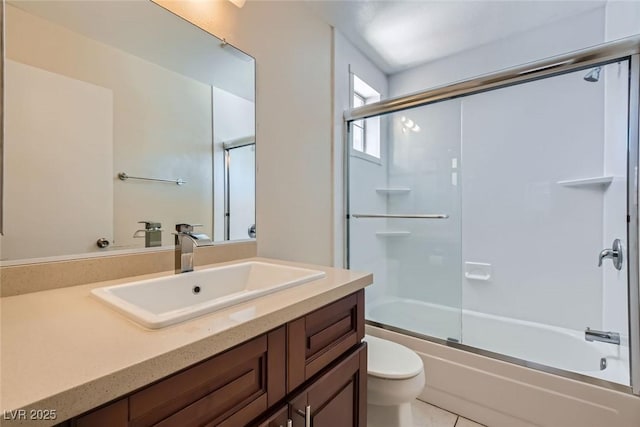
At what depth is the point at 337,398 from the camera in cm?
84

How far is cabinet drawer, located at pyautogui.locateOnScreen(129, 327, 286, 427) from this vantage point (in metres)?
0.45

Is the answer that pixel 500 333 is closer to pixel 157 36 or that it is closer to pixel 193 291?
pixel 193 291

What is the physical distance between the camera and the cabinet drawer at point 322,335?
2.28 ft

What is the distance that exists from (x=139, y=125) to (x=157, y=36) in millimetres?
356

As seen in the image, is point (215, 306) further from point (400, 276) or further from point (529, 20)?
point (529, 20)

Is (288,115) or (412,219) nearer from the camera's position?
(288,115)

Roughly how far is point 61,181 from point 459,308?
93.7 inches

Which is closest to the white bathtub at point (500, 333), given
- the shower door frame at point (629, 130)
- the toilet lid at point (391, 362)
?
the shower door frame at point (629, 130)

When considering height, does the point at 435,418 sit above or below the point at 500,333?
below

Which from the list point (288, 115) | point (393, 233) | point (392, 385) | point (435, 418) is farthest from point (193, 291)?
point (393, 233)

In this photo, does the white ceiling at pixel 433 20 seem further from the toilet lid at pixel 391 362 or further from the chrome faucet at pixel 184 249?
the toilet lid at pixel 391 362

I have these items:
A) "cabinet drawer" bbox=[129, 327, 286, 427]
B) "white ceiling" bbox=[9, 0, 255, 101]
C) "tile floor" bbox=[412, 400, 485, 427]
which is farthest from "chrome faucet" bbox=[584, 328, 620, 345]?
"white ceiling" bbox=[9, 0, 255, 101]

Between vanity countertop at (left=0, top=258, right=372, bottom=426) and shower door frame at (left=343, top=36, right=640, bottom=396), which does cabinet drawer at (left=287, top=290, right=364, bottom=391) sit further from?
shower door frame at (left=343, top=36, right=640, bottom=396)

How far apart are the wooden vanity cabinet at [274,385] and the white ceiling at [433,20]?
5.86 feet
